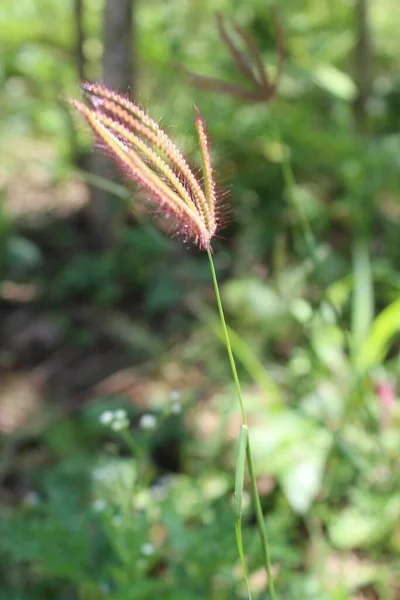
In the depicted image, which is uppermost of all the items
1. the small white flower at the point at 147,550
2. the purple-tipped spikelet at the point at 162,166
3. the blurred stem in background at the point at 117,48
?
the blurred stem in background at the point at 117,48

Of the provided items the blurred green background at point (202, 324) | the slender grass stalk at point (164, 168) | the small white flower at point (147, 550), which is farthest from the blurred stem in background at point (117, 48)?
the slender grass stalk at point (164, 168)

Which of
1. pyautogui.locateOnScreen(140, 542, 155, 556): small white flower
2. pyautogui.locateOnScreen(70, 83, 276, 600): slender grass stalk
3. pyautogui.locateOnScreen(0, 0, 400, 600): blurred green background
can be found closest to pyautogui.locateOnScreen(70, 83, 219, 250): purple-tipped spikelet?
pyautogui.locateOnScreen(70, 83, 276, 600): slender grass stalk

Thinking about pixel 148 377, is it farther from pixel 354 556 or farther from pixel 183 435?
pixel 354 556

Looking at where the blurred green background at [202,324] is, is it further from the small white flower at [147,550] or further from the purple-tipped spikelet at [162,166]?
the purple-tipped spikelet at [162,166]

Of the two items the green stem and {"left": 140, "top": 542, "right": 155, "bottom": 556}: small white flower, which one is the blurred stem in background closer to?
{"left": 140, "top": 542, "right": 155, "bottom": 556}: small white flower

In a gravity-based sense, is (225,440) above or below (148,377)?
below

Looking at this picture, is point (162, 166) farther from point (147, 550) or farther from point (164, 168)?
point (147, 550)

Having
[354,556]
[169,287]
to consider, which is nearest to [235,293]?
[169,287]
